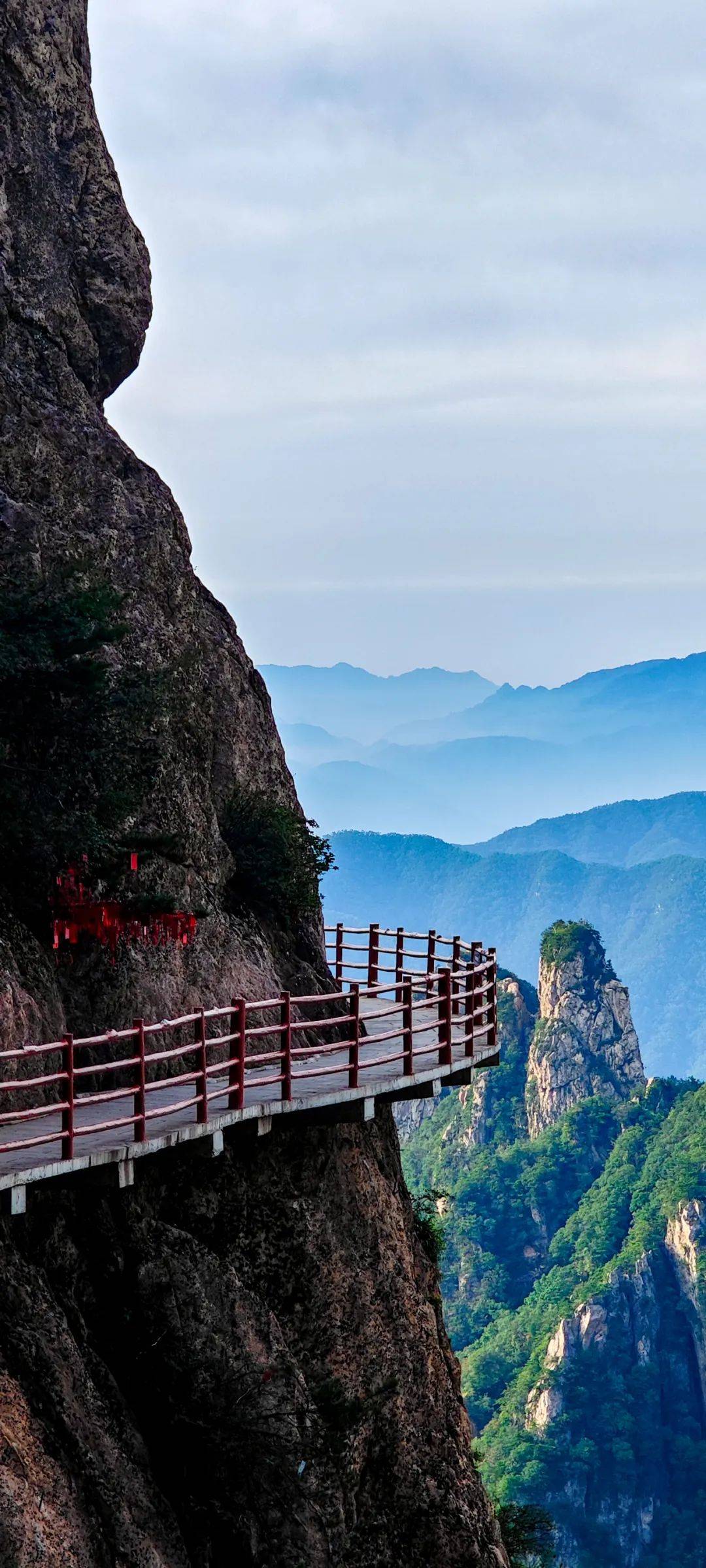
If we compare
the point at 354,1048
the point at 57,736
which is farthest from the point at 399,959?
the point at 57,736

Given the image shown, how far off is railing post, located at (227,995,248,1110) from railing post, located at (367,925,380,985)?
927cm

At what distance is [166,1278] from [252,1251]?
191 centimetres

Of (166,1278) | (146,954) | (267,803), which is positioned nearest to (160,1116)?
(166,1278)

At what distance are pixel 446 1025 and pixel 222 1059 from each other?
2.89m

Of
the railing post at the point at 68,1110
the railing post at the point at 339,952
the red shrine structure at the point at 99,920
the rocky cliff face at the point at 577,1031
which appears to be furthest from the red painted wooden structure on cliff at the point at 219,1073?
the rocky cliff face at the point at 577,1031

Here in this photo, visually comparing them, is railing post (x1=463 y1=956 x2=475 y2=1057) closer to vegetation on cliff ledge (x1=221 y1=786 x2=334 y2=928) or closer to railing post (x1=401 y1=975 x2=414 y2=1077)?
railing post (x1=401 y1=975 x2=414 y2=1077)

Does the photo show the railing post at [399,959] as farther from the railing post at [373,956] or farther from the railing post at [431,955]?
the railing post at [431,955]

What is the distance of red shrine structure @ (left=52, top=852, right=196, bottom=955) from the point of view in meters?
20.0

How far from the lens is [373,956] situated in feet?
94.9

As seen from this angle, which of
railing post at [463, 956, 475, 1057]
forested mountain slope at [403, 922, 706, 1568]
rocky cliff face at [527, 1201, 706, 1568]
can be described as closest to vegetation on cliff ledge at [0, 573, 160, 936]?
railing post at [463, 956, 475, 1057]

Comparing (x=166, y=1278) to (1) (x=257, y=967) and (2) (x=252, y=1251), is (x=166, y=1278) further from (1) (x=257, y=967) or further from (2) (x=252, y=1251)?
(1) (x=257, y=967)

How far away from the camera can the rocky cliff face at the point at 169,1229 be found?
57.1 feet

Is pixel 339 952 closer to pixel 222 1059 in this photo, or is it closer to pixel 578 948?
pixel 222 1059

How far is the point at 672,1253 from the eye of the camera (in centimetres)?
12825
